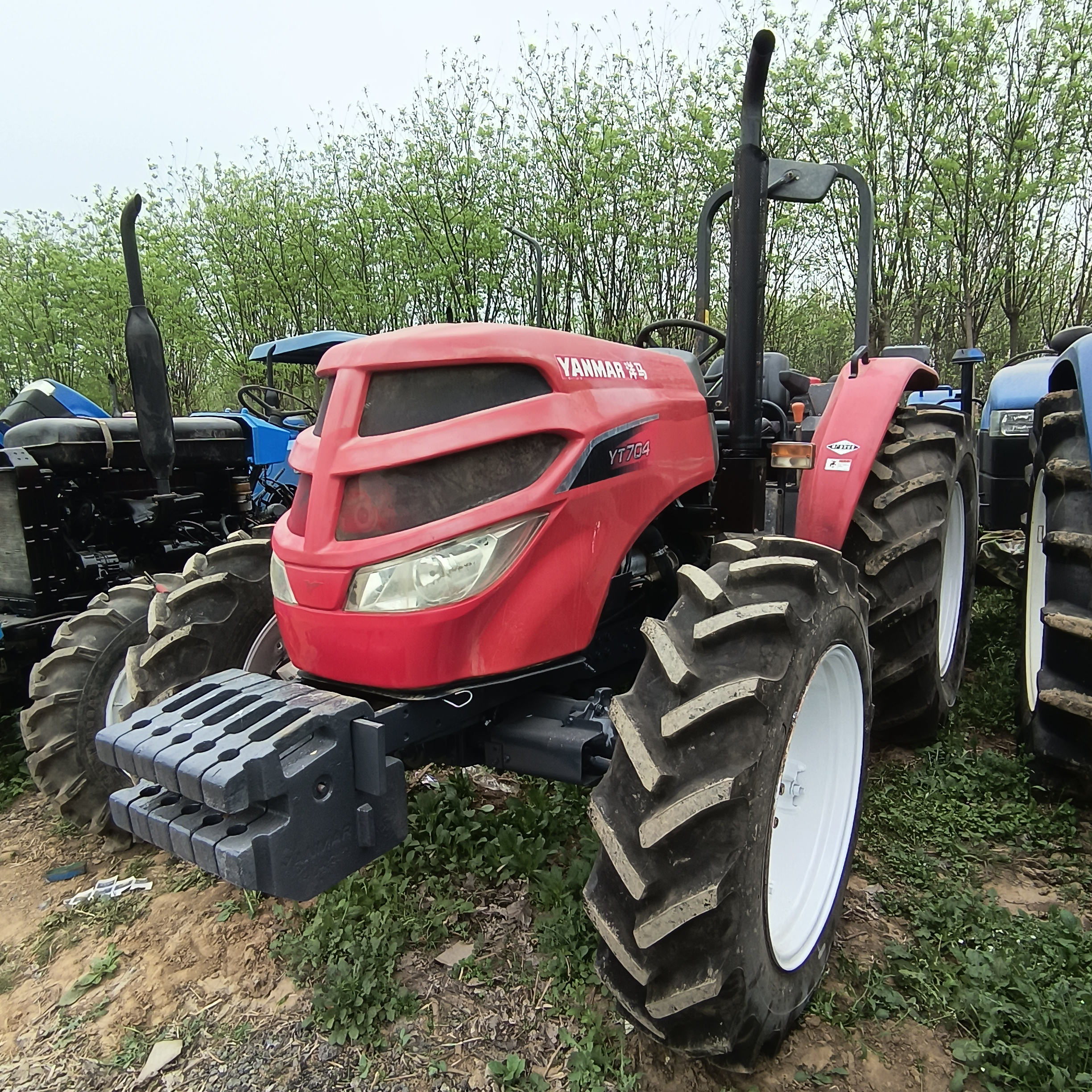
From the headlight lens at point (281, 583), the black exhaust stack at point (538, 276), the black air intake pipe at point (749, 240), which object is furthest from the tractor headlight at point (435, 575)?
the black exhaust stack at point (538, 276)

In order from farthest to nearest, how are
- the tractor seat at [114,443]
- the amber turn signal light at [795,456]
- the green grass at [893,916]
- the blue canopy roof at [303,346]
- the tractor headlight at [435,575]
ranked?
the blue canopy roof at [303,346] → the tractor seat at [114,443] → the amber turn signal light at [795,456] → the green grass at [893,916] → the tractor headlight at [435,575]

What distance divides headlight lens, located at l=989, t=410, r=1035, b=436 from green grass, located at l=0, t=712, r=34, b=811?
494cm

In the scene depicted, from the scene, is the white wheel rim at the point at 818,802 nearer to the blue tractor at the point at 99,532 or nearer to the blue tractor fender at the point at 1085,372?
the blue tractor fender at the point at 1085,372

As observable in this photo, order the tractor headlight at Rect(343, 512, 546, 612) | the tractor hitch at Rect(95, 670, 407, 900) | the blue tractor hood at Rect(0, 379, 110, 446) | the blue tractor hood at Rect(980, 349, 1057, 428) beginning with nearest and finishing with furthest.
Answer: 1. the tractor hitch at Rect(95, 670, 407, 900)
2. the tractor headlight at Rect(343, 512, 546, 612)
3. the blue tractor hood at Rect(980, 349, 1057, 428)
4. the blue tractor hood at Rect(0, 379, 110, 446)

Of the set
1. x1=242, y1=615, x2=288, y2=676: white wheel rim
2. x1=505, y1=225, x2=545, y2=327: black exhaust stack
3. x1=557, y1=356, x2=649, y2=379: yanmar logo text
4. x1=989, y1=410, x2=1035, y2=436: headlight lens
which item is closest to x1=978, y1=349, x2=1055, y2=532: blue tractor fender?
x1=989, y1=410, x2=1035, y2=436: headlight lens

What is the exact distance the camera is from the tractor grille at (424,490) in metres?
1.68

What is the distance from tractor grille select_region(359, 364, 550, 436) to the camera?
1.72 metres

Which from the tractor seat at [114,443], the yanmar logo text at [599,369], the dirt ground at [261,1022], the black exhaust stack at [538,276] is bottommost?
the dirt ground at [261,1022]

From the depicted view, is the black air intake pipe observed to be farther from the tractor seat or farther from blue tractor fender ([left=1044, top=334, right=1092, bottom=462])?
the tractor seat

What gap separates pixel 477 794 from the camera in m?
3.06

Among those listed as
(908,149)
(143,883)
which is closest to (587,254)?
(908,149)

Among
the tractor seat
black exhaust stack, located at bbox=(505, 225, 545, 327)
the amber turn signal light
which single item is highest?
black exhaust stack, located at bbox=(505, 225, 545, 327)

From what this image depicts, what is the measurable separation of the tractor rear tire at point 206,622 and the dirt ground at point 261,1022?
0.75 metres

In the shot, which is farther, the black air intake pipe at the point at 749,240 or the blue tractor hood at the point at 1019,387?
the blue tractor hood at the point at 1019,387
